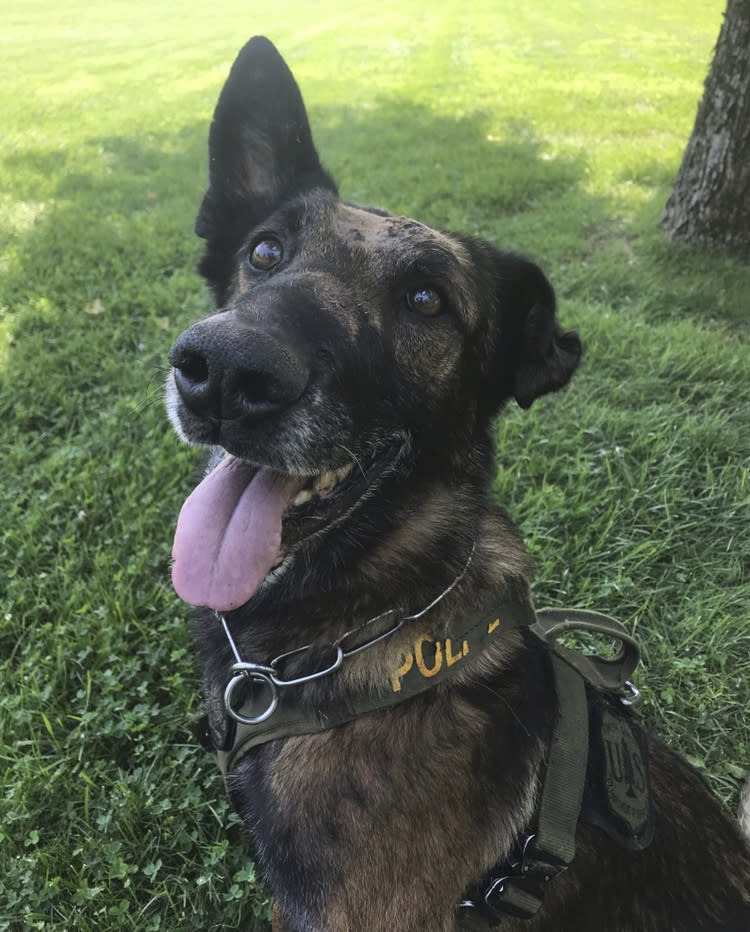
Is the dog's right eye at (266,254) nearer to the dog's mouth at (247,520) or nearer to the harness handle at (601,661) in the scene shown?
the dog's mouth at (247,520)

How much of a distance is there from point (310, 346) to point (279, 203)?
3.10 ft

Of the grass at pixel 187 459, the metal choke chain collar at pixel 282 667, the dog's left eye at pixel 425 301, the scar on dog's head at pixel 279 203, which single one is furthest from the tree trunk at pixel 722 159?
the metal choke chain collar at pixel 282 667

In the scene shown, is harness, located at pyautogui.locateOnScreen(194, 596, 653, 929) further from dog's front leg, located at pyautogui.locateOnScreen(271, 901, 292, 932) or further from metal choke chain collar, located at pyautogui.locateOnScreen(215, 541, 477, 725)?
dog's front leg, located at pyautogui.locateOnScreen(271, 901, 292, 932)

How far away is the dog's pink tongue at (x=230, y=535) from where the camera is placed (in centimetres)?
163

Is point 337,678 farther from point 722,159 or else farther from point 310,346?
point 722,159

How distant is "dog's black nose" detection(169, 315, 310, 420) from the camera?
1.38 m

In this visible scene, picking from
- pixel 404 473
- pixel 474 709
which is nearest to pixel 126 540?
pixel 404 473

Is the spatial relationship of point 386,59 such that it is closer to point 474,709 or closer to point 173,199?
point 173,199

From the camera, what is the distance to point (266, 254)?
2.11m

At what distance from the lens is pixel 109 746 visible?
2.39 meters

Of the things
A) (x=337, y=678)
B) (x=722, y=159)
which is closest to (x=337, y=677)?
(x=337, y=678)

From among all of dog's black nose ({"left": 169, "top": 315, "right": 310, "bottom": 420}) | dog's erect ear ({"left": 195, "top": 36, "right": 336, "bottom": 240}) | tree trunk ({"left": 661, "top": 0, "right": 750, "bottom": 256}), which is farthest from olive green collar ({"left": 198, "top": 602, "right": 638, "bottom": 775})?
tree trunk ({"left": 661, "top": 0, "right": 750, "bottom": 256})

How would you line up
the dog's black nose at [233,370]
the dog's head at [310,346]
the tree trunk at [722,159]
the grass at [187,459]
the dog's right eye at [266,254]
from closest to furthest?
the dog's black nose at [233,370]
the dog's head at [310,346]
the dog's right eye at [266,254]
the grass at [187,459]
the tree trunk at [722,159]

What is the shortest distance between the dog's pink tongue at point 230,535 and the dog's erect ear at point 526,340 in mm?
847
